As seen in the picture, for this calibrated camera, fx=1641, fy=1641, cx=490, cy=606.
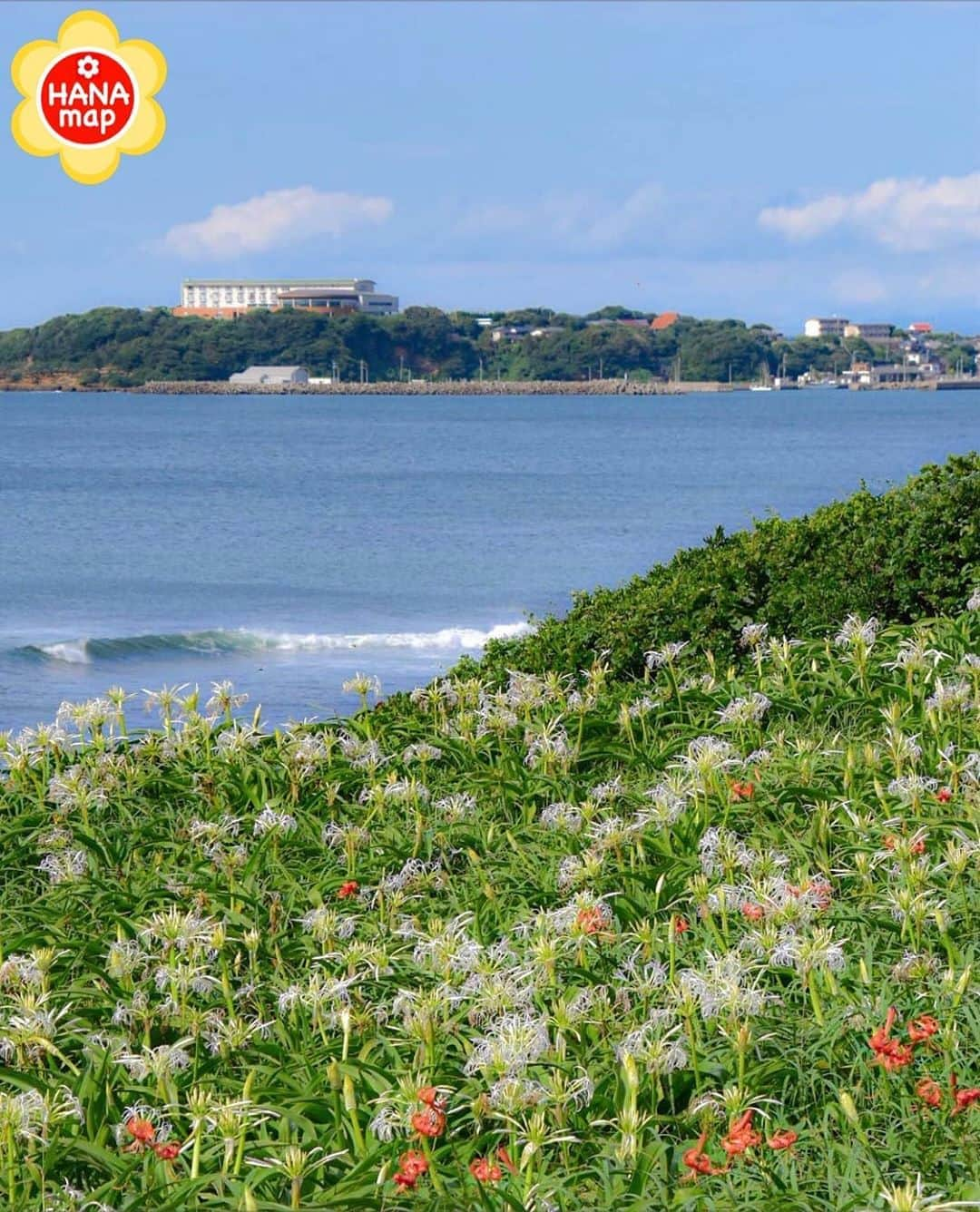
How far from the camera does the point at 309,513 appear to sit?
5028 centimetres

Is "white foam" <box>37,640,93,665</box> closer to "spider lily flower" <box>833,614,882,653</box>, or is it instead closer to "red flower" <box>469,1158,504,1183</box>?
"spider lily flower" <box>833,614,882,653</box>

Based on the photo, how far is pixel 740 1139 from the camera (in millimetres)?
3551

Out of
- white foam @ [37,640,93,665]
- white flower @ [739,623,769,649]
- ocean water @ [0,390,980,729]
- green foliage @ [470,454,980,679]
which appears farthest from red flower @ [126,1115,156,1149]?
white foam @ [37,640,93,665]

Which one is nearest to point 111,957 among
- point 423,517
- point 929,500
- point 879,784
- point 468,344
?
point 879,784

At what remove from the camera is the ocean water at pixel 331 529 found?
23828 mm

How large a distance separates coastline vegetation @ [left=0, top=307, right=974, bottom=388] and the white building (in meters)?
1.21

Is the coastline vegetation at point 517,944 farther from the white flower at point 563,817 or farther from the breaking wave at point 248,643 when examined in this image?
the breaking wave at point 248,643

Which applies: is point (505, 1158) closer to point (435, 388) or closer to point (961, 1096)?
point (961, 1096)

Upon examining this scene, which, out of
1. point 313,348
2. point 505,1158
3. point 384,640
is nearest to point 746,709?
point 505,1158

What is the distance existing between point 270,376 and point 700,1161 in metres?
180

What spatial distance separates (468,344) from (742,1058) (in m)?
192

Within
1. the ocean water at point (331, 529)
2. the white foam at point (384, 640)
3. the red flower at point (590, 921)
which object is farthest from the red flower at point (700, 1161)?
the white foam at point (384, 640)

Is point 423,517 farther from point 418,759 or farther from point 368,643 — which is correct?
point 418,759

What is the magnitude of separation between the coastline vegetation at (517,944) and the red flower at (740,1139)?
0.01m
